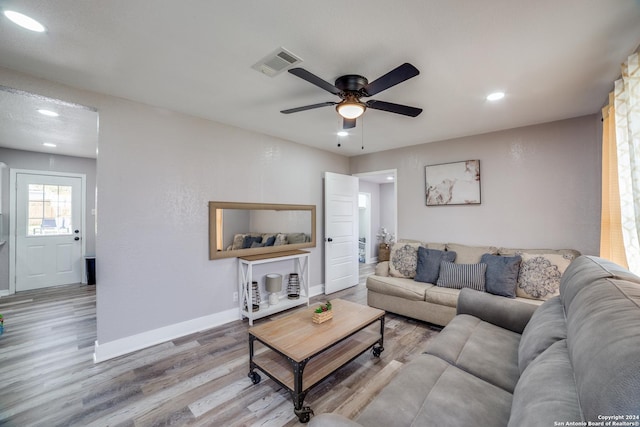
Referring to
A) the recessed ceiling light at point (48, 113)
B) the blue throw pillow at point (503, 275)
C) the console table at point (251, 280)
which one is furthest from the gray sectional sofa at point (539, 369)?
the recessed ceiling light at point (48, 113)

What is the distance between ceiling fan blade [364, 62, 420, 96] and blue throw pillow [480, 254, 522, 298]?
2.51m

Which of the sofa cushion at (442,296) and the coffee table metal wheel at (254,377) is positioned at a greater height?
the sofa cushion at (442,296)

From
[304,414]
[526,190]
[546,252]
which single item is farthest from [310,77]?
[546,252]

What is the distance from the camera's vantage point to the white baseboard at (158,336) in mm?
2461

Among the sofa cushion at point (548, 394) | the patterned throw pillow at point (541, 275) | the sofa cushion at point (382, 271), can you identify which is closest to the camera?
the sofa cushion at point (548, 394)

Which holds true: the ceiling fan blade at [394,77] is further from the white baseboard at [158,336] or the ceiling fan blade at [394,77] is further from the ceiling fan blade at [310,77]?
the white baseboard at [158,336]

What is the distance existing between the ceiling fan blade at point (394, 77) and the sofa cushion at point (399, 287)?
2.40 meters

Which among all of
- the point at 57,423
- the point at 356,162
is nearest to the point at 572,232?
the point at 356,162

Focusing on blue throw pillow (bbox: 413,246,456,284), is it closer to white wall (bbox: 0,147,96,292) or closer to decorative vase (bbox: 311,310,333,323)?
decorative vase (bbox: 311,310,333,323)

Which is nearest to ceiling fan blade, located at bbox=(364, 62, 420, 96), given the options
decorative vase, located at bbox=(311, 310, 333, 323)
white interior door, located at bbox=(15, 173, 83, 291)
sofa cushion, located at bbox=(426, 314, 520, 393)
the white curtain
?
the white curtain

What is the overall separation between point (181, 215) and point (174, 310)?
1.07 metres

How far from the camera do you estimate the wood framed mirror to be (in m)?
3.24

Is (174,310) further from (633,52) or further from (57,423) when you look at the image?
(633,52)

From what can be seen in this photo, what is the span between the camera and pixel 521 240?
3379mm
